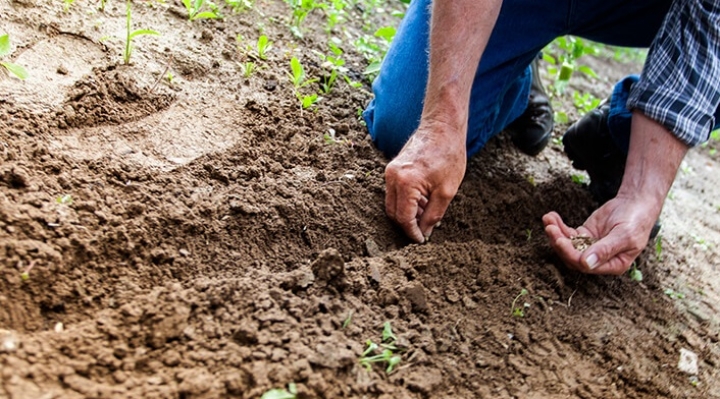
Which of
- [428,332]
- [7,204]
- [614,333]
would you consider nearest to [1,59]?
[7,204]

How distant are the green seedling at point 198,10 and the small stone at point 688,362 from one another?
6.46 ft

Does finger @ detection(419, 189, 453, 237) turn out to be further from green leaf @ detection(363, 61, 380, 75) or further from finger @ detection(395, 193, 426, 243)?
green leaf @ detection(363, 61, 380, 75)

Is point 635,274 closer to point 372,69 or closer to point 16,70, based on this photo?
point 372,69

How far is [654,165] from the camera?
76.9 inches

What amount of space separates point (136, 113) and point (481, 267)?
3.75 ft

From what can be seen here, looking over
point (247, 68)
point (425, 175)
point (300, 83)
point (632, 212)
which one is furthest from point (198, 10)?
point (632, 212)

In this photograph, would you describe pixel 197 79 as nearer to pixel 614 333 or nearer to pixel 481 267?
pixel 481 267

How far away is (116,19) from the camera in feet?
Result: 7.06

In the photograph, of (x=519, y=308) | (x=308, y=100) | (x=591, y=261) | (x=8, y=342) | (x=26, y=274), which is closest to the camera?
(x=8, y=342)

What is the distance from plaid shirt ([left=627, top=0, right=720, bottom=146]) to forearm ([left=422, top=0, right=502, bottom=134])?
0.62 meters

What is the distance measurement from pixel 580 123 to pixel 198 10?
62.5 inches

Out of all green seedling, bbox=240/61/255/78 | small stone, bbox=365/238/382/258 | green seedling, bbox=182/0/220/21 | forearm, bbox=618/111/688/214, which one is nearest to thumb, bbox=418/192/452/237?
small stone, bbox=365/238/382/258

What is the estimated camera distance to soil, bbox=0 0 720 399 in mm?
1280

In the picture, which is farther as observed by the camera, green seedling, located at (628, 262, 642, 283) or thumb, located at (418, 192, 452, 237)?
green seedling, located at (628, 262, 642, 283)
